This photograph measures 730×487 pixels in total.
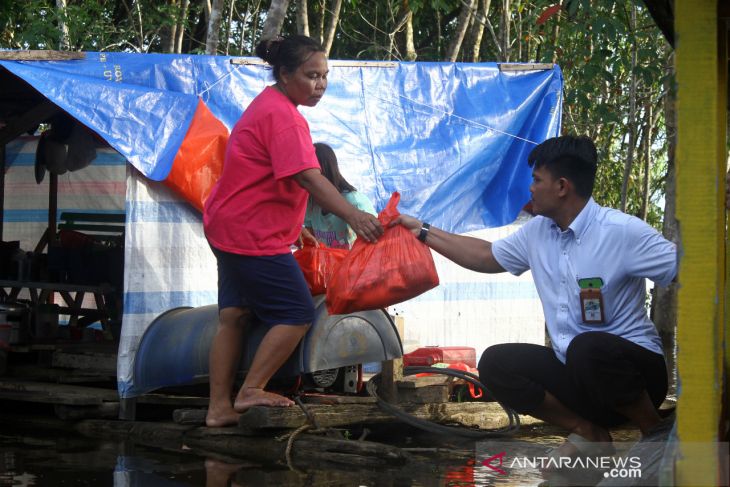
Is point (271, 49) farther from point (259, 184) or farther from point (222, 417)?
point (222, 417)

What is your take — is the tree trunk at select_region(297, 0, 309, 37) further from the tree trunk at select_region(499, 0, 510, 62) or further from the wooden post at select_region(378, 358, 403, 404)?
the wooden post at select_region(378, 358, 403, 404)

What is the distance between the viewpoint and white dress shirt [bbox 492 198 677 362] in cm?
400

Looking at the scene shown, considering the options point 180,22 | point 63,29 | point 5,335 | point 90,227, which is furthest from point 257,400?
point 180,22

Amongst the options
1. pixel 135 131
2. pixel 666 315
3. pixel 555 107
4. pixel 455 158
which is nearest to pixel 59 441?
pixel 135 131

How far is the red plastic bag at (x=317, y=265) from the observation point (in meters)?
5.57

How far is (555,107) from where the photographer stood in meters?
7.46

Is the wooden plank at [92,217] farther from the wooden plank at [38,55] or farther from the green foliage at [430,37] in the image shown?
the wooden plank at [38,55]

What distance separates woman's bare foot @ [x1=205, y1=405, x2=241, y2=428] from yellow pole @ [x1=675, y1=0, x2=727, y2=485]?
2.90 m

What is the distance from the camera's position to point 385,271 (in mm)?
4668

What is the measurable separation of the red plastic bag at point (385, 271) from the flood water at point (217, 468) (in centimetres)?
80

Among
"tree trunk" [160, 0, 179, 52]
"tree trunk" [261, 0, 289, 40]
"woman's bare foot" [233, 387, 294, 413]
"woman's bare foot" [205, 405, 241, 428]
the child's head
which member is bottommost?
"woman's bare foot" [205, 405, 241, 428]

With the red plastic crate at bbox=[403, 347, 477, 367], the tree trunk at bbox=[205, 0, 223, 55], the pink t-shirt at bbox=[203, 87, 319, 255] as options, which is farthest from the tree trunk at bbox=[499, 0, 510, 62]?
the pink t-shirt at bbox=[203, 87, 319, 255]

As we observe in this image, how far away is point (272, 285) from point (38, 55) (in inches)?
97.4

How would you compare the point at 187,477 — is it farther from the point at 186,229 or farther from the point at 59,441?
the point at 186,229
